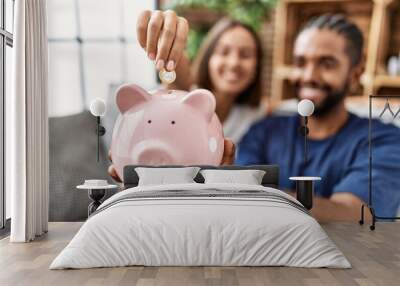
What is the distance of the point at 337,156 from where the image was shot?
20.5 ft

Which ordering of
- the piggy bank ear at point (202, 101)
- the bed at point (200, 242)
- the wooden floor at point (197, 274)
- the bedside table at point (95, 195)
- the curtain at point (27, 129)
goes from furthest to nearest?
the piggy bank ear at point (202, 101), the bedside table at point (95, 195), the curtain at point (27, 129), the bed at point (200, 242), the wooden floor at point (197, 274)

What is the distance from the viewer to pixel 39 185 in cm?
535

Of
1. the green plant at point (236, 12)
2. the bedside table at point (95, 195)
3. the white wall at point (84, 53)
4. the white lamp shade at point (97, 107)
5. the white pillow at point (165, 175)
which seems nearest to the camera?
the white pillow at point (165, 175)

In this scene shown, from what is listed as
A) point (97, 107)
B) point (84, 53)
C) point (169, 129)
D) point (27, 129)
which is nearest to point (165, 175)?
point (169, 129)

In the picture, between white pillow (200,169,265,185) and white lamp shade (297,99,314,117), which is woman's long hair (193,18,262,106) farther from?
white pillow (200,169,265,185)

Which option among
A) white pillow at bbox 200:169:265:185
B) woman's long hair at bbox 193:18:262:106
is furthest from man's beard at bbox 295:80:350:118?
white pillow at bbox 200:169:265:185

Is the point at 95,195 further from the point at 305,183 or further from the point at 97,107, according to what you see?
the point at 305,183

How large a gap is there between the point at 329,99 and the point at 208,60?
1323 mm

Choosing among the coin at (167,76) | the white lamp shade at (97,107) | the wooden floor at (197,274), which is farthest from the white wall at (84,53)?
the wooden floor at (197,274)

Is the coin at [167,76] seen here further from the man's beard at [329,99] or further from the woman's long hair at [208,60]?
the man's beard at [329,99]

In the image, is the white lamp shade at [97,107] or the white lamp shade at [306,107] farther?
the white lamp shade at [97,107]

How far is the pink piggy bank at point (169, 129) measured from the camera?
595 centimetres

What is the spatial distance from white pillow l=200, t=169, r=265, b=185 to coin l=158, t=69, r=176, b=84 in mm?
1142

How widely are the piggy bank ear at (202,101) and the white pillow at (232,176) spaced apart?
24.9 inches
